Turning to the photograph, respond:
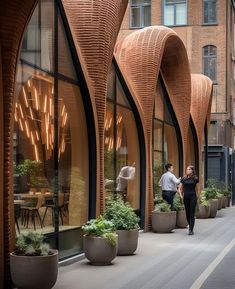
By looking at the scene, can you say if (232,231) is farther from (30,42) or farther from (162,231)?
(30,42)

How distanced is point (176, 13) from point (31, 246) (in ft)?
102

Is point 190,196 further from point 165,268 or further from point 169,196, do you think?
point 165,268

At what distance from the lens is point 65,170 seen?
12852 mm

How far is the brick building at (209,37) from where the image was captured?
37.0 m

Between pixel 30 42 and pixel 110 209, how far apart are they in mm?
3960

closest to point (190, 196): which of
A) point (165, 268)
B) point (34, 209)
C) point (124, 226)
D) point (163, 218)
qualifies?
point (163, 218)

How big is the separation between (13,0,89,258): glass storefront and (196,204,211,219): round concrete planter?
10.7 metres

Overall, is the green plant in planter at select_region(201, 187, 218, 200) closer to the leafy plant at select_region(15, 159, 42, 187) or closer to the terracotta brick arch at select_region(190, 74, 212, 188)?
the terracotta brick arch at select_region(190, 74, 212, 188)

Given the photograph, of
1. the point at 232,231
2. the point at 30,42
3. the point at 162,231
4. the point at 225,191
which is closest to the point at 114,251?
the point at 30,42

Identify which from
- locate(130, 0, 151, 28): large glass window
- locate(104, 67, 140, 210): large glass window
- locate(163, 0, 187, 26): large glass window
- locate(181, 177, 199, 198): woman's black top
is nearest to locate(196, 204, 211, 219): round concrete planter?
locate(104, 67, 140, 210): large glass window

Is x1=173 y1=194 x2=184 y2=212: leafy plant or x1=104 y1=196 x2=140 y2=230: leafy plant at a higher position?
x1=104 y1=196 x2=140 y2=230: leafy plant

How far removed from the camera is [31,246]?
898 centimetres

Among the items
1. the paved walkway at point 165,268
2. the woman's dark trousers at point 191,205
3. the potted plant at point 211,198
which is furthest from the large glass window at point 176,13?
the paved walkway at point 165,268

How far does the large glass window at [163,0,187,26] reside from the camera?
38219mm
